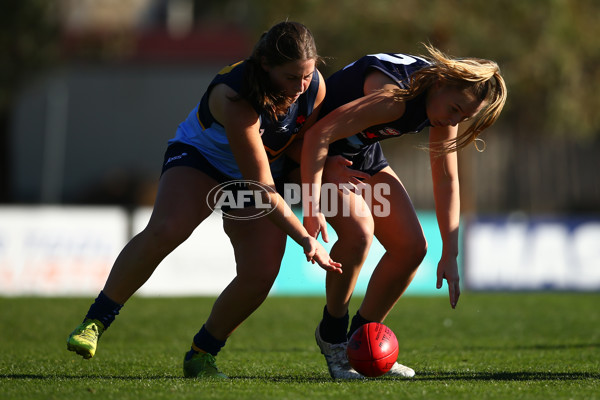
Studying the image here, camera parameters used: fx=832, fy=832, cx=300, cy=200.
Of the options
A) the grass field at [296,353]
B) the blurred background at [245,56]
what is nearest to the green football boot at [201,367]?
the grass field at [296,353]

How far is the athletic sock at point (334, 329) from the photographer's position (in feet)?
16.6

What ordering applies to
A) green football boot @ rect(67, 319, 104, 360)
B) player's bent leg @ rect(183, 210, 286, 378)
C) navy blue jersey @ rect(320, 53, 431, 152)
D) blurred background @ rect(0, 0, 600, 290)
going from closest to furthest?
green football boot @ rect(67, 319, 104, 360)
navy blue jersey @ rect(320, 53, 431, 152)
player's bent leg @ rect(183, 210, 286, 378)
blurred background @ rect(0, 0, 600, 290)

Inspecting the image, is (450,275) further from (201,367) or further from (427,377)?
(201,367)

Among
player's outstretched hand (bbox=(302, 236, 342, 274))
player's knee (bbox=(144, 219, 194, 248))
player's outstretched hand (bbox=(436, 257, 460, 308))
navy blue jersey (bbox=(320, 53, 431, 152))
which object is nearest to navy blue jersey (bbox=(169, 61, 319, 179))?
navy blue jersey (bbox=(320, 53, 431, 152))

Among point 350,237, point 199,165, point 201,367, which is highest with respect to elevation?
point 199,165

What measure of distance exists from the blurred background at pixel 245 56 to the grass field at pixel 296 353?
23.2 ft

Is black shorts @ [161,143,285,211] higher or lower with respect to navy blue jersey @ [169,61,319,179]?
lower

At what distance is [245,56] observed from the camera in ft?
88.1

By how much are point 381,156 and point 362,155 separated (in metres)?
0.20

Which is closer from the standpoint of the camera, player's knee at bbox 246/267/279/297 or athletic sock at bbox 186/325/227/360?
player's knee at bbox 246/267/279/297

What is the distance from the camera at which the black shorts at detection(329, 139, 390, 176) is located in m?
4.91

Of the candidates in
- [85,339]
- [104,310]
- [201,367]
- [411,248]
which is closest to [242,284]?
[201,367]

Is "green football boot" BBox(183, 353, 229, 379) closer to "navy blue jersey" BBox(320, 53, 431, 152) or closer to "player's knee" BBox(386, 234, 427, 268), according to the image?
"player's knee" BBox(386, 234, 427, 268)

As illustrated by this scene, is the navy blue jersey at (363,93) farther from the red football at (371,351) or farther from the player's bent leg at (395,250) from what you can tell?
the red football at (371,351)
